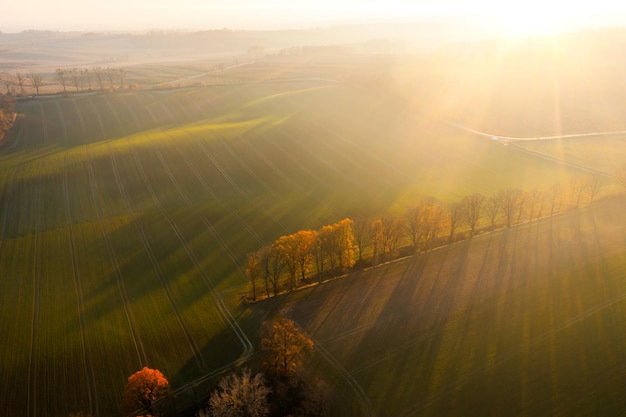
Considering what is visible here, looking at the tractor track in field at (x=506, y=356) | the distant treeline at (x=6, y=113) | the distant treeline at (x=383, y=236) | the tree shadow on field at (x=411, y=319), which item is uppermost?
the distant treeline at (x=6, y=113)

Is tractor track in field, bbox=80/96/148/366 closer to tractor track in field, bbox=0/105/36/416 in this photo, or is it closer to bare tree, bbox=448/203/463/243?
tractor track in field, bbox=0/105/36/416

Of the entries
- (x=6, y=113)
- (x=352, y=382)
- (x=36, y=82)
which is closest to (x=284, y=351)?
(x=352, y=382)

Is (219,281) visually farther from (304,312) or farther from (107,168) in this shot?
(107,168)

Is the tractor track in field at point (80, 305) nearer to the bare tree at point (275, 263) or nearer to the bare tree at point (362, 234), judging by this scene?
the bare tree at point (275, 263)

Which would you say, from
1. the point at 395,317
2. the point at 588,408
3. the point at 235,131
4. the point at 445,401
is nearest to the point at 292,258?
the point at 395,317

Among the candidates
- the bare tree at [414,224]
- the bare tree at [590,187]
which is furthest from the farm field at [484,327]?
the bare tree at [590,187]

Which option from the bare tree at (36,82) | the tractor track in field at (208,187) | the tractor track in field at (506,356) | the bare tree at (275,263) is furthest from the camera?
the bare tree at (36,82)
